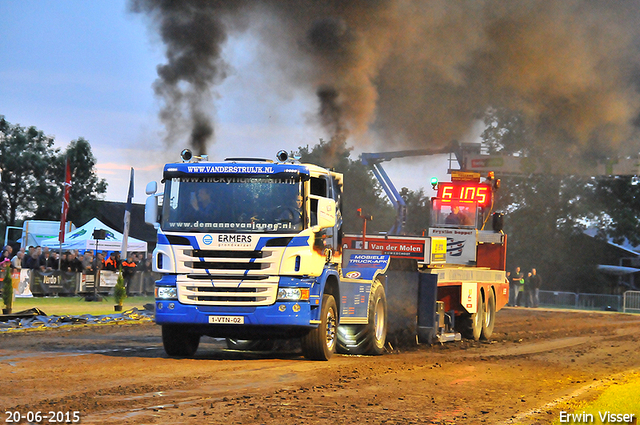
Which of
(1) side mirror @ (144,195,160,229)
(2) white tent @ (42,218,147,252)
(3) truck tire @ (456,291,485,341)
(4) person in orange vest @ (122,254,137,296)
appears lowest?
(3) truck tire @ (456,291,485,341)

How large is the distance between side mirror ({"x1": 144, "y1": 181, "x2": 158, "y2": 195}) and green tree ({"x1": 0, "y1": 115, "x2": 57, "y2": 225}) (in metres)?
62.4

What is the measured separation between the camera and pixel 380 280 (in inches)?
623

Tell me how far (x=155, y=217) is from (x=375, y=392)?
477cm

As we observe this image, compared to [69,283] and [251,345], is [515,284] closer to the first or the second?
[69,283]

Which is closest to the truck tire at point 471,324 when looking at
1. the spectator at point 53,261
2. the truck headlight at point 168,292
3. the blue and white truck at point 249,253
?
the blue and white truck at point 249,253

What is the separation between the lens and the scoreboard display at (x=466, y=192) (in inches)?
902

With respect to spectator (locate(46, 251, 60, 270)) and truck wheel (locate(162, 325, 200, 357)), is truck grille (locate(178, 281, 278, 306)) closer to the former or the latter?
truck wheel (locate(162, 325, 200, 357))

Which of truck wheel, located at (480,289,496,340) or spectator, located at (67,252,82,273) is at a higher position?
spectator, located at (67,252,82,273)

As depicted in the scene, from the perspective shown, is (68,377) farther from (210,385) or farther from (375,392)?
(375,392)

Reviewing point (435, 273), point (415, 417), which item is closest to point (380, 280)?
point (435, 273)

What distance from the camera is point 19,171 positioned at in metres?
72.3

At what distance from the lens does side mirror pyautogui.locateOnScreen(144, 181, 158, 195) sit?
13.4m

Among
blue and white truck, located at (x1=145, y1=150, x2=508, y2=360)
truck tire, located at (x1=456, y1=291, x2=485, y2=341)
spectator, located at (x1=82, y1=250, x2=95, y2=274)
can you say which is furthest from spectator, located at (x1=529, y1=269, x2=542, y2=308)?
blue and white truck, located at (x1=145, y1=150, x2=508, y2=360)

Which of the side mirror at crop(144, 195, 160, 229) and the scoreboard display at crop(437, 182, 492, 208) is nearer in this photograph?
the side mirror at crop(144, 195, 160, 229)
